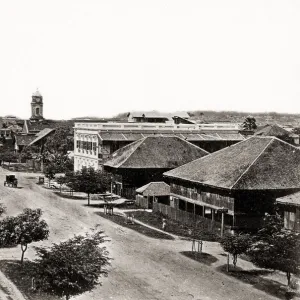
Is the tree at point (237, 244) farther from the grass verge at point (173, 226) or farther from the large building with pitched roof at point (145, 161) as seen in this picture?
the large building with pitched roof at point (145, 161)

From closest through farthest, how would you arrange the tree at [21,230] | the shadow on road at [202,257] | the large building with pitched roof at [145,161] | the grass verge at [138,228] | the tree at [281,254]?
the tree at [281,254]
the tree at [21,230]
the shadow on road at [202,257]
the grass verge at [138,228]
the large building with pitched roof at [145,161]

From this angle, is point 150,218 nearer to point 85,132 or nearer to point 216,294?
point 216,294

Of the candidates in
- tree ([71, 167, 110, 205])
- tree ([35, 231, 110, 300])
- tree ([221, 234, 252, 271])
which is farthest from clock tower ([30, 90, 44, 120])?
tree ([35, 231, 110, 300])

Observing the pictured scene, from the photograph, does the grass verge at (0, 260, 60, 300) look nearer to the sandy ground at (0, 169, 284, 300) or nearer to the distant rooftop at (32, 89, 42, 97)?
the sandy ground at (0, 169, 284, 300)

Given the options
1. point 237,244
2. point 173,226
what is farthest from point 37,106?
point 237,244

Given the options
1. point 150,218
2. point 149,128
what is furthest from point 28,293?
point 149,128

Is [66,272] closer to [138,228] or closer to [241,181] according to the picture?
[241,181]

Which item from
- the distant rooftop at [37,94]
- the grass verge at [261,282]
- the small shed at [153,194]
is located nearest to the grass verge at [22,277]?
the grass verge at [261,282]
